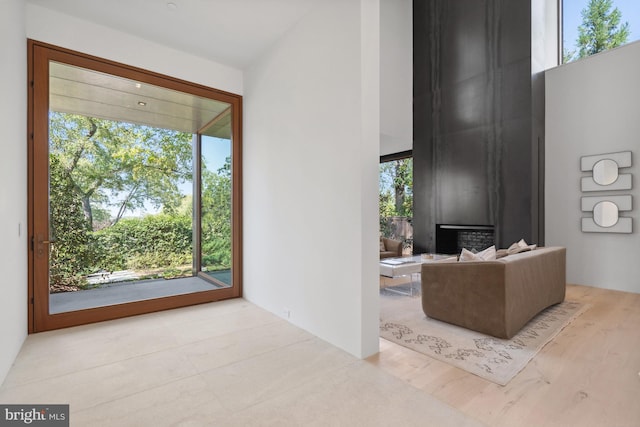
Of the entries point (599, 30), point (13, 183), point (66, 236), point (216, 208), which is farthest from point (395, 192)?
point (13, 183)

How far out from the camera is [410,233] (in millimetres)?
7637

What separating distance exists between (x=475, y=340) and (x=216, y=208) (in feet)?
11.1

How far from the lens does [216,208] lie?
420 cm

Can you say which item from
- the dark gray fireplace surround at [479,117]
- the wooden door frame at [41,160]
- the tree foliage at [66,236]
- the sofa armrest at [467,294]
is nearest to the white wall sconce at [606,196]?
the dark gray fireplace surround at [479,117]

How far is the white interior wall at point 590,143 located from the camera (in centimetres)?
461

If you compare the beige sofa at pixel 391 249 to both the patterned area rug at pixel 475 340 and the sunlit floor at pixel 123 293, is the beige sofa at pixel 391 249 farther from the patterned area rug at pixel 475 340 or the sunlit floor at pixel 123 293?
the sunlit floor at pixel 123 293

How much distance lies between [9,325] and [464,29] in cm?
755

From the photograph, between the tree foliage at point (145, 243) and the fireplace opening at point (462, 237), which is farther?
the fireplace opening at point (462, 237)

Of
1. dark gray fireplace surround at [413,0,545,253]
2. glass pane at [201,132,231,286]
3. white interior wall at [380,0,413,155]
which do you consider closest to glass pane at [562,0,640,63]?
dark gray fireplace surround at [413,0,545,253]

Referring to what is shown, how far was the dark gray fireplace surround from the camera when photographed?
5.07 m

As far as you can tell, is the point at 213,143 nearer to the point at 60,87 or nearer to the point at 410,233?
the point at 60,87

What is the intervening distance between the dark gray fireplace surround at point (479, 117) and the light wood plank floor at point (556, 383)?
2.66m

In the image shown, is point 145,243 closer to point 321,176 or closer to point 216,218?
point 216,218

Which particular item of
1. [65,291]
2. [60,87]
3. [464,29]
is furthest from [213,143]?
[464,29]
